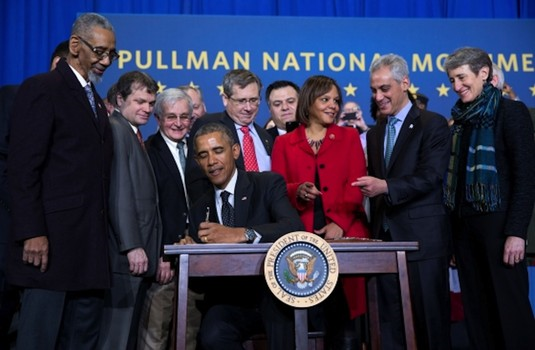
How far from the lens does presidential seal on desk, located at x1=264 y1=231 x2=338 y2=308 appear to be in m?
2.53

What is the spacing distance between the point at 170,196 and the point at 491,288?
5.38 ft

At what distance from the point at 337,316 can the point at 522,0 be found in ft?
14.7

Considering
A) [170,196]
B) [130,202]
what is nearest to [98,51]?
[130,202]

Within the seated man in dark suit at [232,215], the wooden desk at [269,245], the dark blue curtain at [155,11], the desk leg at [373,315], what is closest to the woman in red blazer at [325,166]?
the seated man in dark suit at [232,215]

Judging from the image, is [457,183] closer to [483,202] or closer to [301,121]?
[483,202]

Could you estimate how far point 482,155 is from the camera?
10.6 feet

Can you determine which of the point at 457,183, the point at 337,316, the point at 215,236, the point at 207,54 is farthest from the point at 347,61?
the point at 215,236

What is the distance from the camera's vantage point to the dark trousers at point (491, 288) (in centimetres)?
314

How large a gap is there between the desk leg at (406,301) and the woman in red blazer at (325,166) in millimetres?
729

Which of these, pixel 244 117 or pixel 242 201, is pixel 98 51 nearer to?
pixel 242 201

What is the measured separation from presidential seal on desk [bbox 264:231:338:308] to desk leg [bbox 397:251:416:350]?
9.9 inches

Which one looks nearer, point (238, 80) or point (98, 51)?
point (98, 51)

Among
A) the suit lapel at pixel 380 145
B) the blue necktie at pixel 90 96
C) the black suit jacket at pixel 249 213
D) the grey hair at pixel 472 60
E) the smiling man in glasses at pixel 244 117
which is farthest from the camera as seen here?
the smiling man in glasses at pixel 244 117

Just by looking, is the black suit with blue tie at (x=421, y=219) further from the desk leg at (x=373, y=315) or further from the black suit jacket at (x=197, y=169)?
the black suit jacket at (x=197, y=169)
